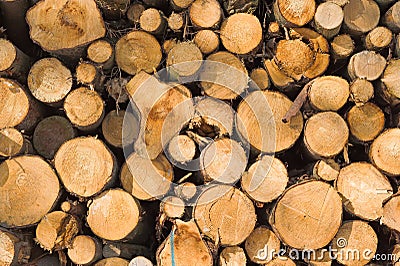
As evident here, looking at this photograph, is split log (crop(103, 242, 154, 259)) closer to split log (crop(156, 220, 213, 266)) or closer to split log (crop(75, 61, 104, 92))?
split log (crop(156, 220, 213, 266))

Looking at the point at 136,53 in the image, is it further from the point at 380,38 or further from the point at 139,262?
the point at 380,38

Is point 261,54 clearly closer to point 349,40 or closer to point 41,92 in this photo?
point 349,40

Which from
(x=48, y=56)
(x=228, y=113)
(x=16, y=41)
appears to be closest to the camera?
(x=228, y=113)

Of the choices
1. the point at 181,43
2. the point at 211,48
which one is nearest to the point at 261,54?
the point at 211,48

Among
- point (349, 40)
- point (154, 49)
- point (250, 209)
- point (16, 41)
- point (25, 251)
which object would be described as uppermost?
point (349, 40)

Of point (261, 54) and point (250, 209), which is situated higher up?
point (261, 54)

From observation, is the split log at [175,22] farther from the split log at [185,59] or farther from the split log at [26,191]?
the split log at [26,191]

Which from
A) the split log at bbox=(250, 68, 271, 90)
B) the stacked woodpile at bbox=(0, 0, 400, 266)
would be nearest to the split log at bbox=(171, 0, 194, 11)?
the stacked woodpile at bbox=(0, 0, 400, 266)
